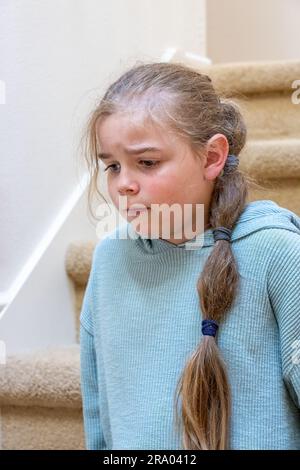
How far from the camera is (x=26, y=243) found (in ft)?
3.87

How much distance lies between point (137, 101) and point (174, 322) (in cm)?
25

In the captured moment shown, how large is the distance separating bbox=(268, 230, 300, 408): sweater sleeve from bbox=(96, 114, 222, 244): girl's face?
0.39 ft

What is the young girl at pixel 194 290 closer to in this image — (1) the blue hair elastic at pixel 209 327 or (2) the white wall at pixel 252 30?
(1) the blue hair elastic at pixel 209 327

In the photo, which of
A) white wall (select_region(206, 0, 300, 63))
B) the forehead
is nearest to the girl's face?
the forehead

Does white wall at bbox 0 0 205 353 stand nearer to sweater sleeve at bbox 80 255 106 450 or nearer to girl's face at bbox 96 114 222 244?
sweater sleeve at bbox 80 255 106 450

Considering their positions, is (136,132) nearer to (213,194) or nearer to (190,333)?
(213,194)

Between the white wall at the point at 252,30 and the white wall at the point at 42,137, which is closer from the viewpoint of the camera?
the white wall at the point at 42,137

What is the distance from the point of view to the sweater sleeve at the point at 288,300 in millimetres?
642

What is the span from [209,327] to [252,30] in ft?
7.38

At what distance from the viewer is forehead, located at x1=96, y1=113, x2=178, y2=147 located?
0.67 meters

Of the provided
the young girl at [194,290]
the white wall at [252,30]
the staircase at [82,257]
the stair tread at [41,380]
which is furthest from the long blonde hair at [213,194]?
the white wall at [252,30]

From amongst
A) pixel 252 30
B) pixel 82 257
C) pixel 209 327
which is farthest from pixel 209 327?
pixel 252 30

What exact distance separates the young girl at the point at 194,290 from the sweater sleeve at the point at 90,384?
5 centimetres
